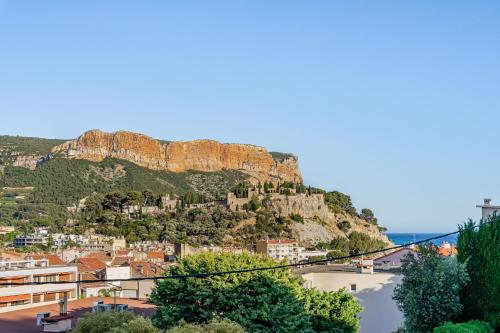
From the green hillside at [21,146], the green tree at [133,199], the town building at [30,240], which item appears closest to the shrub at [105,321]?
the town building at [30,240]

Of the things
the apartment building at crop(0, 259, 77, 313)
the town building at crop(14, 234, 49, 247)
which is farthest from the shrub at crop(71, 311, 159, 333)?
the town building at crop(14, 234, 49, 247)

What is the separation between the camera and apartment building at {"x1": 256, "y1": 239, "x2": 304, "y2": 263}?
81.9 meters

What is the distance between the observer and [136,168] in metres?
149

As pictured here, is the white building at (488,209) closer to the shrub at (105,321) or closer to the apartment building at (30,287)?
the shrub at (105,321)

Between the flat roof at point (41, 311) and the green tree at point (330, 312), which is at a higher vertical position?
the green tree at point (330, 312)

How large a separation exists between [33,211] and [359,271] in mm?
90495

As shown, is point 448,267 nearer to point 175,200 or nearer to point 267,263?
point 267,263

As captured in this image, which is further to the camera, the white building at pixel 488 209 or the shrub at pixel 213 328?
the white building at pixel 488 209

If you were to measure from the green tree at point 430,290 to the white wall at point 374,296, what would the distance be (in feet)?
42.1

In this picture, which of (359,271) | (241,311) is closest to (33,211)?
(359,271)

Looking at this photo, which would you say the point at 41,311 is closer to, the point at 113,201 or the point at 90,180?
the point at 113,201

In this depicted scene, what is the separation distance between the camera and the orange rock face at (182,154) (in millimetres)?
156000

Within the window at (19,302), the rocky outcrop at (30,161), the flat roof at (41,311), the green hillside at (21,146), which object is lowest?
the flat roof at (41,311)

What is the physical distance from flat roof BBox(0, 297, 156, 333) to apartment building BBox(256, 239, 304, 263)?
44.6m
